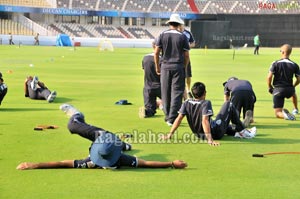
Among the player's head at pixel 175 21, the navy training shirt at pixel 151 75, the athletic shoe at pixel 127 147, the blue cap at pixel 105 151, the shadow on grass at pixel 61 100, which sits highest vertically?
the player's head at pixel 175 21

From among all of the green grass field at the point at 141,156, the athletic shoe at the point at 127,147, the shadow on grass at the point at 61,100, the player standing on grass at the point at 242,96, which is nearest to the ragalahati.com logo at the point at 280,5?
the green grass field at the point at 141,156

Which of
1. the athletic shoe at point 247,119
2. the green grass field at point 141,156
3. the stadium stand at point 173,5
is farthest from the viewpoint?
the stadium stand at point 173,5

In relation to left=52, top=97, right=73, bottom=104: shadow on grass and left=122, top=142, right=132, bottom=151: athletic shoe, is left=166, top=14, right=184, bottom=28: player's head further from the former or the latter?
left=52, top=97, right=73, bottom=104: shadow on grass

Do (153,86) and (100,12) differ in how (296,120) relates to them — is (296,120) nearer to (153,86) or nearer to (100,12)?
(153,86)

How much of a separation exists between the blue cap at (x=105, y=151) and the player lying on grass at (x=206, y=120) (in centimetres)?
188

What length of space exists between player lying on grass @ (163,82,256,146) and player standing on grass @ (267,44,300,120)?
2757 mm

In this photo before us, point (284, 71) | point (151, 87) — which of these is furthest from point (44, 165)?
point (284, 71)

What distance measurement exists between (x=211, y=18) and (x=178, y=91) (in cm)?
6628

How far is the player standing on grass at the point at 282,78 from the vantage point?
12.4 m

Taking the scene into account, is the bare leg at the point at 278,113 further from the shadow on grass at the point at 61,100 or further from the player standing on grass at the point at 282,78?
the shadow on grass at the point at 61,100

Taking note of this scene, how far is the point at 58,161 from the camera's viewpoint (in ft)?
24.9

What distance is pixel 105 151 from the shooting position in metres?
7.02

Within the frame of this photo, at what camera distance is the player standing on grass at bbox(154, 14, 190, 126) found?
Result: 10.8 m

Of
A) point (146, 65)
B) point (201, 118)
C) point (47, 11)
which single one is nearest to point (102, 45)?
point (47, 11)
